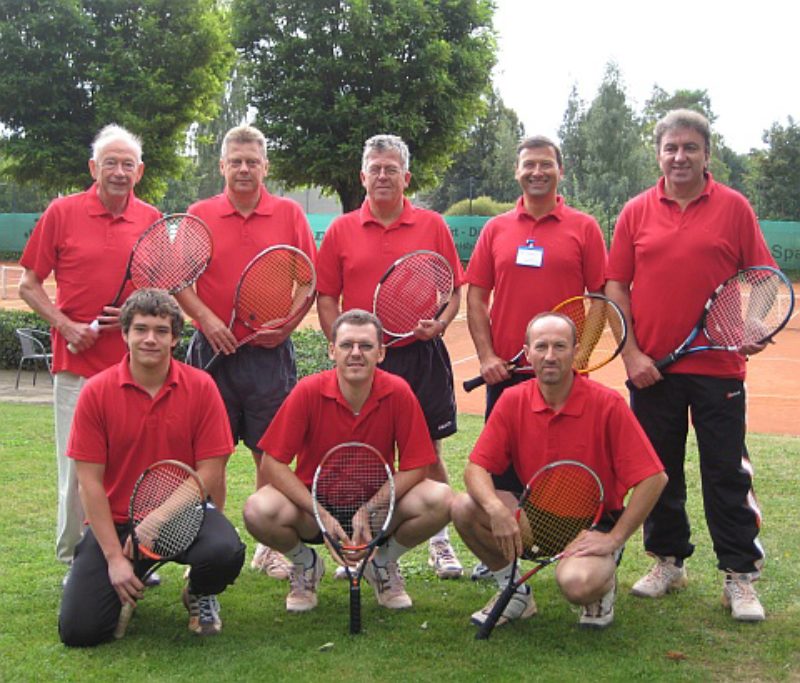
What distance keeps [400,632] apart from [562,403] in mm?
1279

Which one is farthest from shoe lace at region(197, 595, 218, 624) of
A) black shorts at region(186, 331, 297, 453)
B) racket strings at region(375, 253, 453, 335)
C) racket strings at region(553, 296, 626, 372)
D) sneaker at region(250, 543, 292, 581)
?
racket strings at region(553, 296, 626, 372)

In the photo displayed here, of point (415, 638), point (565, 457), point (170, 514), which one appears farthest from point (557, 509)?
point (170, 514)

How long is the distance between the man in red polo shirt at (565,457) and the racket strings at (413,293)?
768 millimetres

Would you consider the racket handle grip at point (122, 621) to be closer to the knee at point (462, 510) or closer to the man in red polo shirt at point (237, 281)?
the man in red polo shirt at point (237, 281)

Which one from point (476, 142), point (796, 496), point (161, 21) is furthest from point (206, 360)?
point (476, 142)

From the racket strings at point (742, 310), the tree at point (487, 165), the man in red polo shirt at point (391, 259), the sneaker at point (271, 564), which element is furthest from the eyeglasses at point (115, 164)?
Result: the tree at point (487, 165)

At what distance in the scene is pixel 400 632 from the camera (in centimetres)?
466

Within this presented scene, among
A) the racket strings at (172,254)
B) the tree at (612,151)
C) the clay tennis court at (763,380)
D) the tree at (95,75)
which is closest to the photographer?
the racket strings at (172,254)

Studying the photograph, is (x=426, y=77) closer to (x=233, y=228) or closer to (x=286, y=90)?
(x=286, y=90)

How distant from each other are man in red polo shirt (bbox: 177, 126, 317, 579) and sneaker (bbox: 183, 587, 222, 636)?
0.84m

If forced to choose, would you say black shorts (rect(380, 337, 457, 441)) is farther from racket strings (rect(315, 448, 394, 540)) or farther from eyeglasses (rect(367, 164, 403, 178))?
eyeglasses (rect(367, 164, 403, 178))

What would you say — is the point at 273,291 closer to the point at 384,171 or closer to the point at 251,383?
the point at 251,383

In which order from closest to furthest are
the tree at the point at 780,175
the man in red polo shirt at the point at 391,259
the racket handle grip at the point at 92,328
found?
the racket handle grip at the point at 92,328
the man in red polo shirt at the point at 391,259
the tree at the point at 780,175

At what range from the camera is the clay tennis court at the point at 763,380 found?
13234 mm
